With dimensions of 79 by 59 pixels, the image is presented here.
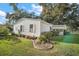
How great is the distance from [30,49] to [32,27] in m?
0.17

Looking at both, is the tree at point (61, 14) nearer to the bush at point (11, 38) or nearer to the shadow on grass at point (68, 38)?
the shadow on grass at point (68, 38)

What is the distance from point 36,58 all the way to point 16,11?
0.38m

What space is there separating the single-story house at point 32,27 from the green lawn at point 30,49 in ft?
0.22

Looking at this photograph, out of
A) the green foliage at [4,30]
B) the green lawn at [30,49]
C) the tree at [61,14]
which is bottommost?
the green lawn at [30,49]

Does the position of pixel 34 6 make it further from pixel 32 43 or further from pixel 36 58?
pixel 36 58

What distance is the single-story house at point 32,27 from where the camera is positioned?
1484 mm

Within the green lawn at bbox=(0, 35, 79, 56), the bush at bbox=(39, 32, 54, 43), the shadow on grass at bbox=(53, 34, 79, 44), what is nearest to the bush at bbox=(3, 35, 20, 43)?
the green lawn at bbox=(0, 35, 79, 56)

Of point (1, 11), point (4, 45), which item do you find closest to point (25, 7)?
point (1, 11)

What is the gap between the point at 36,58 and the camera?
1.47 metres

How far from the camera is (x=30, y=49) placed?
1479mm

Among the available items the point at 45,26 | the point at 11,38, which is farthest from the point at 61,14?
the point at 11,38

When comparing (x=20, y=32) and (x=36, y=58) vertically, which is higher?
(x=20, y=32)

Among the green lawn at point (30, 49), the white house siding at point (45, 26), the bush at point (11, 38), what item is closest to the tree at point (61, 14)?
the white house siding at point (45, 26)

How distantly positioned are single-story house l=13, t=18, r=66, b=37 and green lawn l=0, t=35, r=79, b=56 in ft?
0.22
